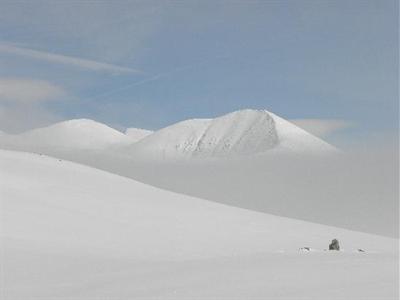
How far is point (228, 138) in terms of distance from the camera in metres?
150

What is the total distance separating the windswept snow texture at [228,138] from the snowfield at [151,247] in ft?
298

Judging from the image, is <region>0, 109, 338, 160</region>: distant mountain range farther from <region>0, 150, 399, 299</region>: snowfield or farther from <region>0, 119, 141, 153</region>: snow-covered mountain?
<region>0, 150, 399, 299</region>: snowfield

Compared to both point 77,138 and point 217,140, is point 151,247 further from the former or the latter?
point 77,138

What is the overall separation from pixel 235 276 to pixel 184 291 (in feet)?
4.07

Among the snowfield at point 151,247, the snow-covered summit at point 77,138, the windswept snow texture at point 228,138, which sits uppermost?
the snow-covered summit at point 77,138

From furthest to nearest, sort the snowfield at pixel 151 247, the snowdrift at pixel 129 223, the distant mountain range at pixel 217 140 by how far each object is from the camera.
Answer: the distant mountain range at pixel 217 140 → the snowdrift at pixel 129 223 → the snowfield at pixel 151 247

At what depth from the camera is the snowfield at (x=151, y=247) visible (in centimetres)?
805

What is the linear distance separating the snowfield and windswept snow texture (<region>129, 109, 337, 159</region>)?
9098cm

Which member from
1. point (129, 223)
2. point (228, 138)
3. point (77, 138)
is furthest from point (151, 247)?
point (77, 138)

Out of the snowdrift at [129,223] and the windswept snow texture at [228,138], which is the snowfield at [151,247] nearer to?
the snowdrift at [129,223]

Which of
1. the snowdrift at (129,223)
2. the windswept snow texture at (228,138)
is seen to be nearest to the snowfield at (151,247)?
the snowdrift at (129,223)

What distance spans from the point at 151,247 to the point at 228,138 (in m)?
133

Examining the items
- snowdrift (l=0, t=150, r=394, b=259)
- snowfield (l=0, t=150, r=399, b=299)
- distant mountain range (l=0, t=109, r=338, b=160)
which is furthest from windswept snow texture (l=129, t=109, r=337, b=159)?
snowfield (l=0, t=150, r=399, b=299)

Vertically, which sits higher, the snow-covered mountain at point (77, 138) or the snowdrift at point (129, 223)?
the snow-covered mountain at point (77, 138)
